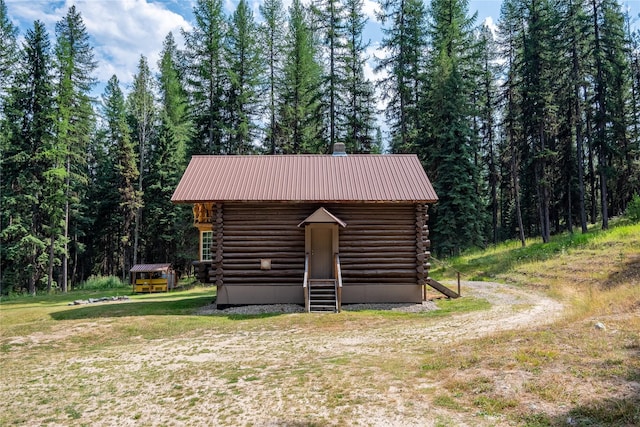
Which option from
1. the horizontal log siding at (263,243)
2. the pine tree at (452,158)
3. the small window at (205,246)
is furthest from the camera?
the pine tree at (452,158)

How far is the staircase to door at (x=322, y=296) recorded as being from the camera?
1475 cm

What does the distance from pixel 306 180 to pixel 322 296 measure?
504 cm

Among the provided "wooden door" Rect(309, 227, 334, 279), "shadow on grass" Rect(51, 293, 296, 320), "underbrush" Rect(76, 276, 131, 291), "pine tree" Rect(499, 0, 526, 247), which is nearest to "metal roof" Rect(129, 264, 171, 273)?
"underbrush" Rect(76, 276, 131, 291)

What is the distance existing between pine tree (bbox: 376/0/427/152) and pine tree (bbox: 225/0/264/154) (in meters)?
10.1

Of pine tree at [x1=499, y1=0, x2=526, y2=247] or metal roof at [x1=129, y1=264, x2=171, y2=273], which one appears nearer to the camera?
metal roof at [x1=129, y1=264, x2=171, y2=273]

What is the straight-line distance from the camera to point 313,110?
106 ft

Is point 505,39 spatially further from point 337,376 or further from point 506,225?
point 337,376

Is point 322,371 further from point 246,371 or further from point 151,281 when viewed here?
point 151,281

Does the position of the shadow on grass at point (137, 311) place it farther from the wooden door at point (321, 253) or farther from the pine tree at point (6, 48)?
the pine tree at point (6, 48)

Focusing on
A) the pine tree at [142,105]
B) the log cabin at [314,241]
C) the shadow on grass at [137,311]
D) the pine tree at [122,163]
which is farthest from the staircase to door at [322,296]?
the pine tree at [122,163]

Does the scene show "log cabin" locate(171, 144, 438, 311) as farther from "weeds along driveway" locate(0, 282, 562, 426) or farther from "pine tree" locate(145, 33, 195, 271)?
"pine tree" locate(145, 33, 195, 271)

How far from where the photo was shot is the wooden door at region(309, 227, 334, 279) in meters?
16.5

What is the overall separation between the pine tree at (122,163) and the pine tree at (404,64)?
2164 cm

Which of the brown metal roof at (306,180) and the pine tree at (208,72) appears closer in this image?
the brown metal roof at (306,180)
